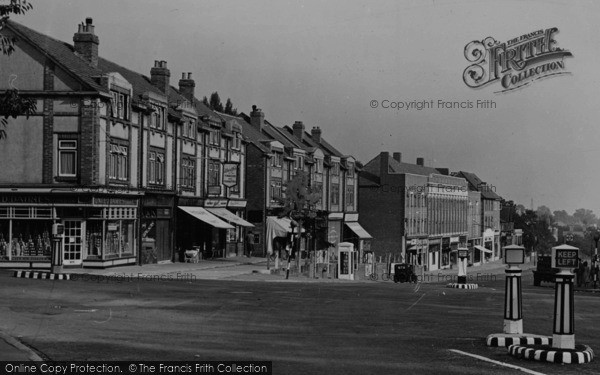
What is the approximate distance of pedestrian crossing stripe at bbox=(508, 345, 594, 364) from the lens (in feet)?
36.2

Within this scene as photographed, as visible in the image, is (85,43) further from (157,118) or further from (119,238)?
(119,238)

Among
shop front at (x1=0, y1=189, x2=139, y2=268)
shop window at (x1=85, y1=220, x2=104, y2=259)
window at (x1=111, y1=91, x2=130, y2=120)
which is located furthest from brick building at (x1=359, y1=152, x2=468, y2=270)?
shop front at (x1=0, y1=189, x2=139, y2=268)

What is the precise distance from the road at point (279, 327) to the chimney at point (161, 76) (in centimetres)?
2861

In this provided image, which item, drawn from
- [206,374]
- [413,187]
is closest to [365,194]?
[413,187]

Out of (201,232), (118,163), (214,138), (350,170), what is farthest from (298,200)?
(350,170)

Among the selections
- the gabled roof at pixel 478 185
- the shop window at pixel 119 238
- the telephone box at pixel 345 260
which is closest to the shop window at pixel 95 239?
the shop window at pixel 119 238

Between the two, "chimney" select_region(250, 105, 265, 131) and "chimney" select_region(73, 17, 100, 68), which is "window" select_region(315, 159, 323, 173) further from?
"chimney" select_region(73, 17, 100, 68)

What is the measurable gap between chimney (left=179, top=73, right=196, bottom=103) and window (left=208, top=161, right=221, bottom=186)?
4.85 meters

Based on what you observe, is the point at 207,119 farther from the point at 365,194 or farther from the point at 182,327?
the point at 182,327

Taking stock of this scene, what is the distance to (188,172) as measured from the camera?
5281cm

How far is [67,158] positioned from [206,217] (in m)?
12.7

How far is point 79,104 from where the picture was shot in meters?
40.2

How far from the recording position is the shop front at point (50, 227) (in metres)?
40.3

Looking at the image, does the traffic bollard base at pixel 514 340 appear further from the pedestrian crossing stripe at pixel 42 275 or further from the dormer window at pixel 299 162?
the dormer window at pixel 299 162
